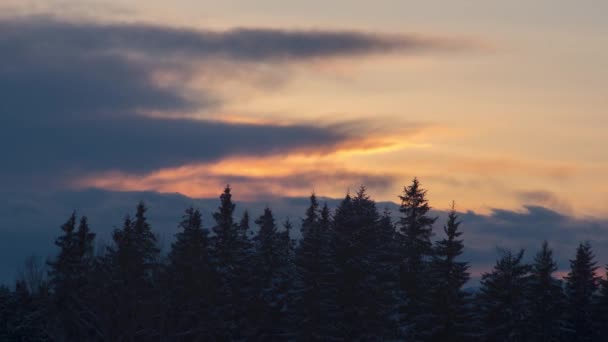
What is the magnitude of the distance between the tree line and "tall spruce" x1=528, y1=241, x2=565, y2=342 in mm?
124

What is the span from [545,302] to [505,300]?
1007 cm

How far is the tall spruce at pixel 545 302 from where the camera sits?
75.6m

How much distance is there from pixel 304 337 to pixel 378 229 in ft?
38.1

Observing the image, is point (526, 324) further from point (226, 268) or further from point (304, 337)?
point (226, 268)

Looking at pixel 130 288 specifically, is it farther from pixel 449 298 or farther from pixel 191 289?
pixel 449 298

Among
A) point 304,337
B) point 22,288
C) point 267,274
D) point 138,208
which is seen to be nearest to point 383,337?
point 304,337

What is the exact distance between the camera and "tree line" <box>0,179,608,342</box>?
65250 mm

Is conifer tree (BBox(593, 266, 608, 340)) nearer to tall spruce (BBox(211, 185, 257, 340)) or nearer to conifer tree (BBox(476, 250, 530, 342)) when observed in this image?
conifer tree (BBox(476, 250, 530, 342))

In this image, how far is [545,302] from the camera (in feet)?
256

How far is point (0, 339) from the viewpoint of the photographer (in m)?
87.6

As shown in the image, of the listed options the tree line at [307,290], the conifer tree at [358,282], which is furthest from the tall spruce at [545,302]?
the conifer tree at [358,282]

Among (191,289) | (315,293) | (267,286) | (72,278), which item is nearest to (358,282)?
(315,293)

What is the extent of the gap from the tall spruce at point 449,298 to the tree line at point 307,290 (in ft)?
0.30

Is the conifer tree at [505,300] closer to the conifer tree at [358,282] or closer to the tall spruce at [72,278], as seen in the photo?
the conifer tree at [358,282]
